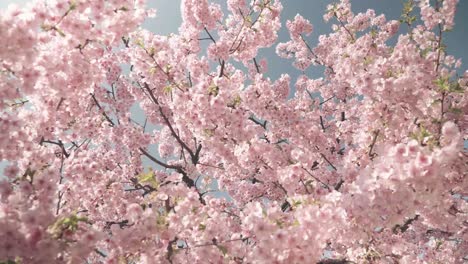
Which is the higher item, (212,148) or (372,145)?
(212,148)

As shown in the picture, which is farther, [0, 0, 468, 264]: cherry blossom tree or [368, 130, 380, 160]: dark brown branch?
[368, 130, 380, 160]: dark brown branch

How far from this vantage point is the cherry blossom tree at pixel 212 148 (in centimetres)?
Result: 446

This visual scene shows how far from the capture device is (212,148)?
8.02m

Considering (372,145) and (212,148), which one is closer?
(372,145)

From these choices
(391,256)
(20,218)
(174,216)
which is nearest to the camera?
(20,218)

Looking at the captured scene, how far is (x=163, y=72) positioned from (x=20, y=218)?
14.9 ft

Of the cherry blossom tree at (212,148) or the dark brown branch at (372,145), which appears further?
the dark brown branch at (372,145)

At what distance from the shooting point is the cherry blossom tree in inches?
176

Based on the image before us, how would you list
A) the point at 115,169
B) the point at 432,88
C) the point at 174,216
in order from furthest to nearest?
the point at 115,169, the point at 432,88, the point at 174,216

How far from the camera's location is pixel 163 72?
25.5ft

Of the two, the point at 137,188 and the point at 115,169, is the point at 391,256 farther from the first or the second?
the point at 115,169

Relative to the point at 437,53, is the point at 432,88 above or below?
below

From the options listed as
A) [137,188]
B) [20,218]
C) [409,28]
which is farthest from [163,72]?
[409,28]

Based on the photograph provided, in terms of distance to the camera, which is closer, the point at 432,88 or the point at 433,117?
the point at 433,117
